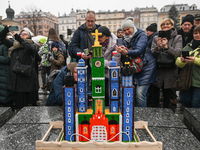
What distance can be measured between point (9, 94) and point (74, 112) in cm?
276

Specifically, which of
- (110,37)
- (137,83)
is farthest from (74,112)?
(137,83)

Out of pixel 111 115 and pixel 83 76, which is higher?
pixel 83 76

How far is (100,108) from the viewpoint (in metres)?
1.65

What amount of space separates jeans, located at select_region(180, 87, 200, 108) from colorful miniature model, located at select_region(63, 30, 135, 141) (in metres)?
1.62

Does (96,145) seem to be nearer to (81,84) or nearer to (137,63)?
(81,84)

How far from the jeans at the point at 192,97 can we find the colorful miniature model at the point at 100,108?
1.62m

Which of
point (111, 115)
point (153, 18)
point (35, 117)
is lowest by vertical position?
point (35, 117)

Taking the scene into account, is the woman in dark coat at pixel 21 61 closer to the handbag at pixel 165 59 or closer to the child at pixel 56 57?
the child at pixel 56 57

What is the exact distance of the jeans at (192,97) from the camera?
277 cm

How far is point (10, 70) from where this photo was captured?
3.61 meters

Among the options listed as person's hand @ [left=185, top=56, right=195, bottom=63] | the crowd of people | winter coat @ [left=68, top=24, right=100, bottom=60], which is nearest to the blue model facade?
the crowd of people

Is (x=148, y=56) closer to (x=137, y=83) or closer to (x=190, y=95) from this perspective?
(x=137, y=83)

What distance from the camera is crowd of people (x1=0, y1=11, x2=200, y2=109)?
268 centimetres

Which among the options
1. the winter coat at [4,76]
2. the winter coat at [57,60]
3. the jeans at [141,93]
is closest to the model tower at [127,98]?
the jeans at [141,93]
